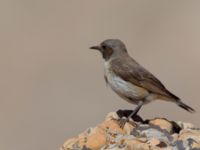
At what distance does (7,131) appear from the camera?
22.4 meters

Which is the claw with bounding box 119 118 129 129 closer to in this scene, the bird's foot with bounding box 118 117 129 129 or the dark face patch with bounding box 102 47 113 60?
the bird's foot with bounding box 118 117 129 129

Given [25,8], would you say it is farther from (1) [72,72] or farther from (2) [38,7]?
(1) [72,72]

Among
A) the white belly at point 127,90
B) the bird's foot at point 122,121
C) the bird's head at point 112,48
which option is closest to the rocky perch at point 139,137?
the bird's foot at point 122,121

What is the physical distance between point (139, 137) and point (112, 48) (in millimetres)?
2580

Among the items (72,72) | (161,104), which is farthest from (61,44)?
(161,104)

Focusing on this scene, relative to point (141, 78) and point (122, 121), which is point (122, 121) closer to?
point (122, 121)

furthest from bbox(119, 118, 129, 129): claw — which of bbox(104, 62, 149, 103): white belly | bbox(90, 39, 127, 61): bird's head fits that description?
bbox(90, 39, 127, 61): bird's head

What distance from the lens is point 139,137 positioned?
32.6 feet

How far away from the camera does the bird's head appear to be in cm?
1223

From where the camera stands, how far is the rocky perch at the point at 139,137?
9.38m

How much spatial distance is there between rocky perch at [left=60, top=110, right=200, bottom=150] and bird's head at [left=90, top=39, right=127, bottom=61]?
61.9 inches

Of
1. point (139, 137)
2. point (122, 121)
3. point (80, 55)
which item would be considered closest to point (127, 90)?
point (122, 121)

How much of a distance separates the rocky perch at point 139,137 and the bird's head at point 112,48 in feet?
5.16

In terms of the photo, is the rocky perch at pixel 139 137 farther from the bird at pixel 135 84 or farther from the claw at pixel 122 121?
the bird at pixel 135 84
